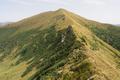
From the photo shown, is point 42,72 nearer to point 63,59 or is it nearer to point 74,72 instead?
point 63,59

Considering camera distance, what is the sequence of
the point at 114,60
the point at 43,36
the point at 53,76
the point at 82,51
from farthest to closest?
the point at 43,36
the point at 114,60
the point at 82,51
the point at 53,76

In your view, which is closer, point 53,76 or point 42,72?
point 53,76

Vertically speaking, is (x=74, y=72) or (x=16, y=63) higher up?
(x=74, y=72)

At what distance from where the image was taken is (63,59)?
286 ft

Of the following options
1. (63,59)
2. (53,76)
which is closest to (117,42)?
(63,59)

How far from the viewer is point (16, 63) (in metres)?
124

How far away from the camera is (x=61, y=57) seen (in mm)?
91062

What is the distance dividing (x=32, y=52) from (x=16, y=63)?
29.8 feet

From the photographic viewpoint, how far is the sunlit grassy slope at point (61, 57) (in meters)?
73.7

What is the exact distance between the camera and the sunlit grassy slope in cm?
7373

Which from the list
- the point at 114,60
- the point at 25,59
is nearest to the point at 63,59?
the point at 114,60

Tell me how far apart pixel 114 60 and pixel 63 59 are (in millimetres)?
22886

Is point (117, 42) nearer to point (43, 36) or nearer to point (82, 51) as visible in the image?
point (43, 36)

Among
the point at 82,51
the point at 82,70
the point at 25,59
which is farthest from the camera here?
the point at 25,59
